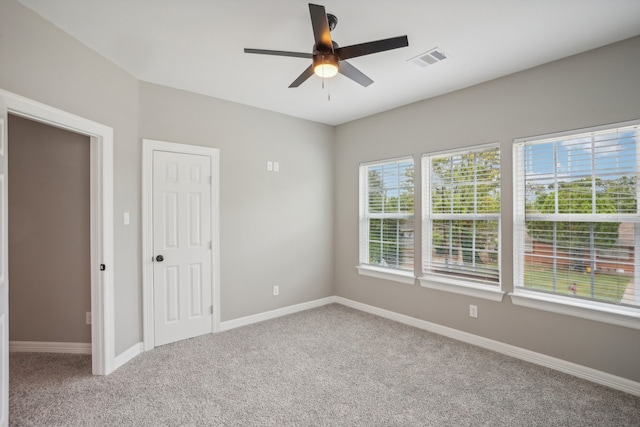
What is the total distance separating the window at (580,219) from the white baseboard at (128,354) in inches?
147

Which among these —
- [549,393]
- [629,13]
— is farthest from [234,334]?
[629,13]

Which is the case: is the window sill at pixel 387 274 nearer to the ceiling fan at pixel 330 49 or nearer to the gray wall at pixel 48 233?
the ceiling fan at pixel 330 49

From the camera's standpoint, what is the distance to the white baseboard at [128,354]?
9.58 feet

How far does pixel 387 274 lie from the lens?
167 inches

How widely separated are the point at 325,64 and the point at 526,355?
3153 millimetres

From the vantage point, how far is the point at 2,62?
6.42 feet

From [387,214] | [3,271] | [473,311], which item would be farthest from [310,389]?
[387,214]

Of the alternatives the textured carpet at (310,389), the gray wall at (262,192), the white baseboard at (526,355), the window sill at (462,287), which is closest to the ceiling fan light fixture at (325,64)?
the gray wall at (262,192)

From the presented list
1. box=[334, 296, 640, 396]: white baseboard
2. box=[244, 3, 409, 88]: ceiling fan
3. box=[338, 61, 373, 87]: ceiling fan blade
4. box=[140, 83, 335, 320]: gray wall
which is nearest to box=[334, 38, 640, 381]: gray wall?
box=[334, 296, 640, 396]: white baseboard

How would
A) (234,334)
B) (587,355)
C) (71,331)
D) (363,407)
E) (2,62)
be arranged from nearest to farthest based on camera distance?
A: (2,62)
(363,407)
(587,355)
(71,331)
(234,334)

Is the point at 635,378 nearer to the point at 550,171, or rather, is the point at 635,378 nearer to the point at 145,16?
the point at 550,171

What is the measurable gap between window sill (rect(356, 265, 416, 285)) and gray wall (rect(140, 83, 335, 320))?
652 millimetres

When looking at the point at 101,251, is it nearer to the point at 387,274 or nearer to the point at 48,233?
the point at 48,233

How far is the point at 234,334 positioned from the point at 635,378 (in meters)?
3.64
